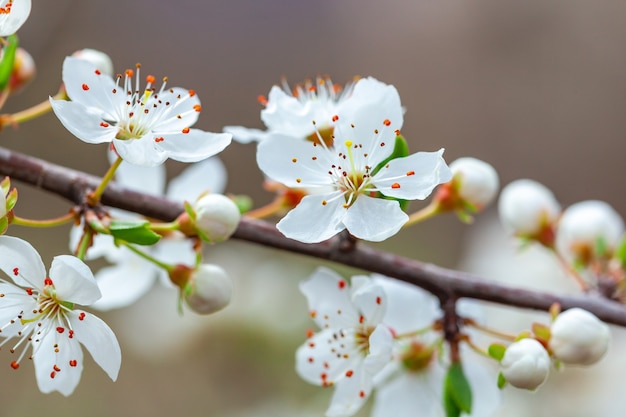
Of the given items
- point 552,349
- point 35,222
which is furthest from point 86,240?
point 552,349

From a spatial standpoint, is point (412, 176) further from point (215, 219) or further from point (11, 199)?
point (11, 199)

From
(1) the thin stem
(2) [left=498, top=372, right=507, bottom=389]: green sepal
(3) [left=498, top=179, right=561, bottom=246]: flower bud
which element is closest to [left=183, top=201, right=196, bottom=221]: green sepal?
(1) the thin stem

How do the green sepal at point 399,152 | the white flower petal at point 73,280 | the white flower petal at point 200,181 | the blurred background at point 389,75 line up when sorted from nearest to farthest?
1. the white flower petal at point 73,280
2. the green sepal at point 399,152
3. the white flower petal at point 200,181
4. the blurred background at point 389,75

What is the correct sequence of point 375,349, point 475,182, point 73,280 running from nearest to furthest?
point 73,280, point 375,349, point 475,182

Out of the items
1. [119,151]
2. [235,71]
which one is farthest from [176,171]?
[119,151]

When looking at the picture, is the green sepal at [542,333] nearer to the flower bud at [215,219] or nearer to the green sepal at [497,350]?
the green sepal at [497,350]

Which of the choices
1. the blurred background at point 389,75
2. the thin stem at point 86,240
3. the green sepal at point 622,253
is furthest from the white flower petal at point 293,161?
the blurred background at point 389,75
